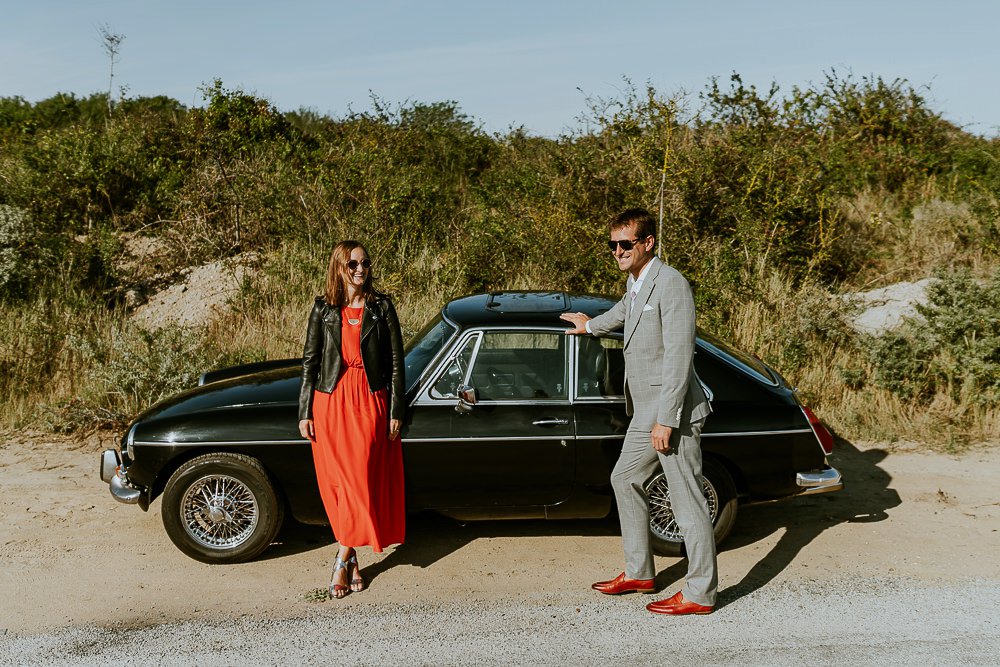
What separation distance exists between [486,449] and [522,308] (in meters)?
0.96

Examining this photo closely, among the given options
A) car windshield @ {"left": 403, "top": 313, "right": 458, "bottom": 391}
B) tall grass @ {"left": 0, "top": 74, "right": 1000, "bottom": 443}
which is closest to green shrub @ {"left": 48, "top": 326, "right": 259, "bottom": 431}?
tall grass @ {"left": 0, "top": 74, "right": 1000, "bottom": 443}

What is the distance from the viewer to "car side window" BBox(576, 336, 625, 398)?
5461 millimetres

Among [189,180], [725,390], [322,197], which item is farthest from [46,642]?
[189,180]

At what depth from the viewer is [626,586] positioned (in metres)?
5.01

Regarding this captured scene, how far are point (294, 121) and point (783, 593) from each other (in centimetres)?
1621

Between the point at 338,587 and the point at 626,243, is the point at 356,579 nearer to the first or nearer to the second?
the point at 338,587

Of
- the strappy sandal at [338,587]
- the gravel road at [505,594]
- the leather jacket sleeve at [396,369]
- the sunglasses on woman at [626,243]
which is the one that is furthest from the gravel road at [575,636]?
the sunglasses on woman at [626,243]

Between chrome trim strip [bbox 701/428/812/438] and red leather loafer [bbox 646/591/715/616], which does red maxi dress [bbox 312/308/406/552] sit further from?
chrome trim strip [bbox 701/428/812/438]

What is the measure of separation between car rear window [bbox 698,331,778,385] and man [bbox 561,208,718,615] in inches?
43.0

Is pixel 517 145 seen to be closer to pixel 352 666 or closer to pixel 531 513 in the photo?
pixel 531 513

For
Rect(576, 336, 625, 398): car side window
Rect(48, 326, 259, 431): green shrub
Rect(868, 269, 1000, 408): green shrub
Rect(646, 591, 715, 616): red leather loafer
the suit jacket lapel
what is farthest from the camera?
Rect(868, 269, 1000, 408): green shrub

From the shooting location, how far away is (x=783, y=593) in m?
5.11

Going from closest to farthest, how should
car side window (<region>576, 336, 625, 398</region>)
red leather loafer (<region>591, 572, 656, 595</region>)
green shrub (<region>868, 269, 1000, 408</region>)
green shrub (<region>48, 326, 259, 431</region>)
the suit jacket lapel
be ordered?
the suit jacket lapel, red leather loafer (<region>591, 572, 656, 595</region>), car side window (<region>576, 336, 625, 398</region>), green shrub (<region>48, 326, 259, 431</region>), green shrub (<region>868, 269, 1000, 408</region>)

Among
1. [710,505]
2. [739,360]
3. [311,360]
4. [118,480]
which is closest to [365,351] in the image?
[311,360]
